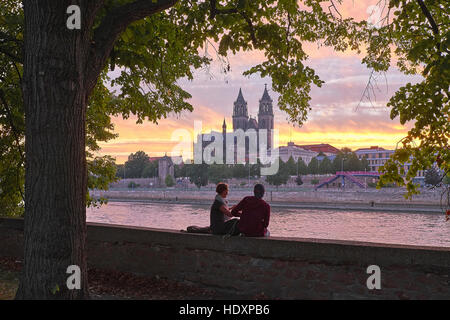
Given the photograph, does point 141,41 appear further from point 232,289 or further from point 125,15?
point 232,289

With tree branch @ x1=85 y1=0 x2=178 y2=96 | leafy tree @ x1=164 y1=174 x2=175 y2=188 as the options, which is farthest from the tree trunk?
leafy tree @ x1=164 y1=174 x2=175 y2=188

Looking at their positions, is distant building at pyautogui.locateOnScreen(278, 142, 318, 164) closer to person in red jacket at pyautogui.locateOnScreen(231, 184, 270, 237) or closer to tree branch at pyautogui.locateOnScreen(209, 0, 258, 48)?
tree branch at pyautogui.locateOnScreen(209, 0, 258, 48)

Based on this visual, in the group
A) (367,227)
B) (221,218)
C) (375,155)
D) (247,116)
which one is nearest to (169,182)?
(247,116)

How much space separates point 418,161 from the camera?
17.3 ft

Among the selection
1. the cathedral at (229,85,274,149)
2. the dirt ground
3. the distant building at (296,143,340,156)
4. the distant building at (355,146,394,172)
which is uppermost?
→ the cathedral at (229,85,274,149)

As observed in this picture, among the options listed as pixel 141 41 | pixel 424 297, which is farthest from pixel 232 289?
pixel 141 41

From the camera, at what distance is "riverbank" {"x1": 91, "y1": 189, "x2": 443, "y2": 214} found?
5738 cm

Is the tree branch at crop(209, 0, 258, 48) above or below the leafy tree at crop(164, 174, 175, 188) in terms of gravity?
above

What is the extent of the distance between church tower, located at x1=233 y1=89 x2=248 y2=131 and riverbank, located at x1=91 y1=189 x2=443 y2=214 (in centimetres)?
7698

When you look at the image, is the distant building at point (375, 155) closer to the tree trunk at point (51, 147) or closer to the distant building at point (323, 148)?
the distant building at point (323, 148)

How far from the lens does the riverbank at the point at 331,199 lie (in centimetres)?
5738

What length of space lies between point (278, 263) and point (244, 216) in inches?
29.5

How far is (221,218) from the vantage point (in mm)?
6109

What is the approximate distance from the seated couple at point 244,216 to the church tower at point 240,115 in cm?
15480
